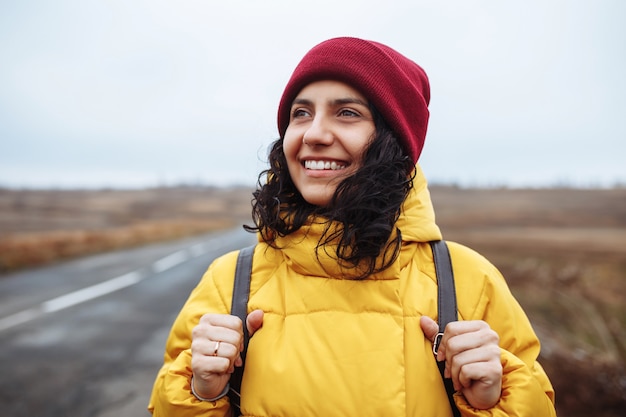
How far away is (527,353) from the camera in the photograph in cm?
135

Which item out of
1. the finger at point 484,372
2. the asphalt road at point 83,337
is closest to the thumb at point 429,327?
the finger at point 484,372

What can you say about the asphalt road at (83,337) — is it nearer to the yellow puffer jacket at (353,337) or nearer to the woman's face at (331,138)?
the yellow puffer jacket at (353,337)

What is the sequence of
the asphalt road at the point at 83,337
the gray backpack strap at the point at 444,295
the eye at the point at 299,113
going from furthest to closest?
the asphalt road at the point at 83,337 < the eye at the point at 299,113 < the gray backpack strap at the point at 444,295

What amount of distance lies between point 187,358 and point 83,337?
520 centimetres

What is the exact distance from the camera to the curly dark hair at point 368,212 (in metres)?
1.33

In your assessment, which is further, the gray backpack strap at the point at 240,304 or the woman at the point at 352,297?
the gray backpack strap at the point at 240,304

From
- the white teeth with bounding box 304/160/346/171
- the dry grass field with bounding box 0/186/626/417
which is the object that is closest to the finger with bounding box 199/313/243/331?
the white teeth with bounding box 304/160/346/171

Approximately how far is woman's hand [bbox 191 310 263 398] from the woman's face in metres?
0.54

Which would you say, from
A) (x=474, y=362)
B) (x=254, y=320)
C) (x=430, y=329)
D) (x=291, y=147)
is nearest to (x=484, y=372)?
(x=474, y=362)

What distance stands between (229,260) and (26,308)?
23.6 feet

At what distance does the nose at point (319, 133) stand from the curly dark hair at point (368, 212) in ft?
0.50

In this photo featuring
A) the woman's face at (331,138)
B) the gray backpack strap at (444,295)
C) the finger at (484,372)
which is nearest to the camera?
the finger at (484,372)

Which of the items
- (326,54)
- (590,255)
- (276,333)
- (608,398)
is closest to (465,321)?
(276,333)

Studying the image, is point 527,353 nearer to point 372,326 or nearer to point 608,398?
point 372,326
